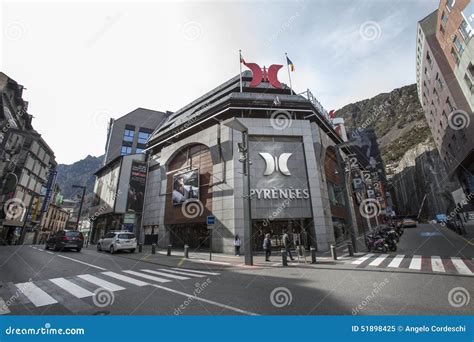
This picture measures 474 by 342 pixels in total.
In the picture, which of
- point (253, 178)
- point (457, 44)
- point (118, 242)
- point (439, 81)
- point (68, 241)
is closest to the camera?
point (118, 242)

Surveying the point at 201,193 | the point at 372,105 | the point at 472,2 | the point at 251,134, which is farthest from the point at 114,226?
the point at 372,105

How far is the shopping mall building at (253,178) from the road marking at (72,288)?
1235 centimetres

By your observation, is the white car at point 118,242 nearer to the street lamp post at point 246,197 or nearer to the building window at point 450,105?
the street lamp post at point 246,197

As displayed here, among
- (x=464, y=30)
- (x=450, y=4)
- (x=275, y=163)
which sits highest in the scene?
(x=450, y=4)

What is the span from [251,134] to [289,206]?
7974 mm

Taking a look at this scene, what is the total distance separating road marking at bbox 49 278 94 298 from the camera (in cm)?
591

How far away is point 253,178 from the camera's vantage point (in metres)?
19.8

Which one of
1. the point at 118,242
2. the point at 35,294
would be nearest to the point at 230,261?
the point at 35,294

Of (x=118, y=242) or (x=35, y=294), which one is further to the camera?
(x=118, y=242)

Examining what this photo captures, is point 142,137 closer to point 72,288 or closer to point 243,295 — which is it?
point 72,288

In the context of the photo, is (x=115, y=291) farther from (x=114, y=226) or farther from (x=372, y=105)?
(x=372, y=105)

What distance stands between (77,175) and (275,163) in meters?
192

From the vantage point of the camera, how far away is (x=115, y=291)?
6.19m

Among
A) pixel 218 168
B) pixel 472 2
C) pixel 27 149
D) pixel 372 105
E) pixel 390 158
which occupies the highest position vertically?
pixel 372 105
